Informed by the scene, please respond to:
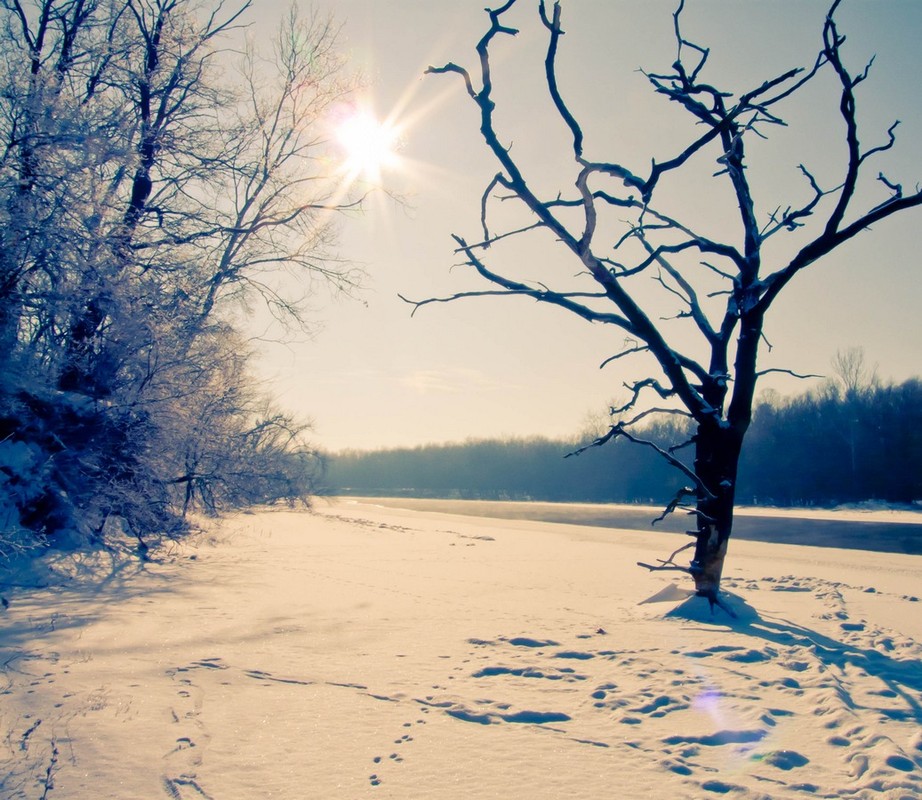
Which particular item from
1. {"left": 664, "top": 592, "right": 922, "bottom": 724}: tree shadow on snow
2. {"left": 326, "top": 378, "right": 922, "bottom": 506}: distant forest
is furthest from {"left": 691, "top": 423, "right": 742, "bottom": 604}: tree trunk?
{"left": 326, "top": 378, "right": 922, "bottom": 506}: distant forest

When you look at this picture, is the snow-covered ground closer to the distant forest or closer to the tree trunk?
the tree trunk

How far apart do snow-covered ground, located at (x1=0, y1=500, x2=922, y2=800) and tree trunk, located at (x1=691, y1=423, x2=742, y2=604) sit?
303 millimetres

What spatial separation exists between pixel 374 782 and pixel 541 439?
111428 mm

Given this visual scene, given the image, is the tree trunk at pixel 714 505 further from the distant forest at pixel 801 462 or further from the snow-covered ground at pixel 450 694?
the distant forest at pixel 801 462

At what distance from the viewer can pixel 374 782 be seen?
9.95 feet

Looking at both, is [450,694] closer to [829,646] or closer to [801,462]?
[829,646]

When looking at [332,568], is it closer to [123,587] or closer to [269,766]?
[123,587]

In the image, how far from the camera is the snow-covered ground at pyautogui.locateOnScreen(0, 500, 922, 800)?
303cm

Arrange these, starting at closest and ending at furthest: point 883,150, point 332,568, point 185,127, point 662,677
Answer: point 662,677 < point 883,150 < point 332,568 < point 185,127

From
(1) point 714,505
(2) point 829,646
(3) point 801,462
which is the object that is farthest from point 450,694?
(3) point 801,462

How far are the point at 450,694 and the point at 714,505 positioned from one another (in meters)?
3.56

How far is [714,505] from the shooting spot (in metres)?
6.55

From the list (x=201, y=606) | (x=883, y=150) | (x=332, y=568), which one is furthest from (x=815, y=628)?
(x=332, y=568)

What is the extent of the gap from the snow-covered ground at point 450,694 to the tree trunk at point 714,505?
0.99ft
